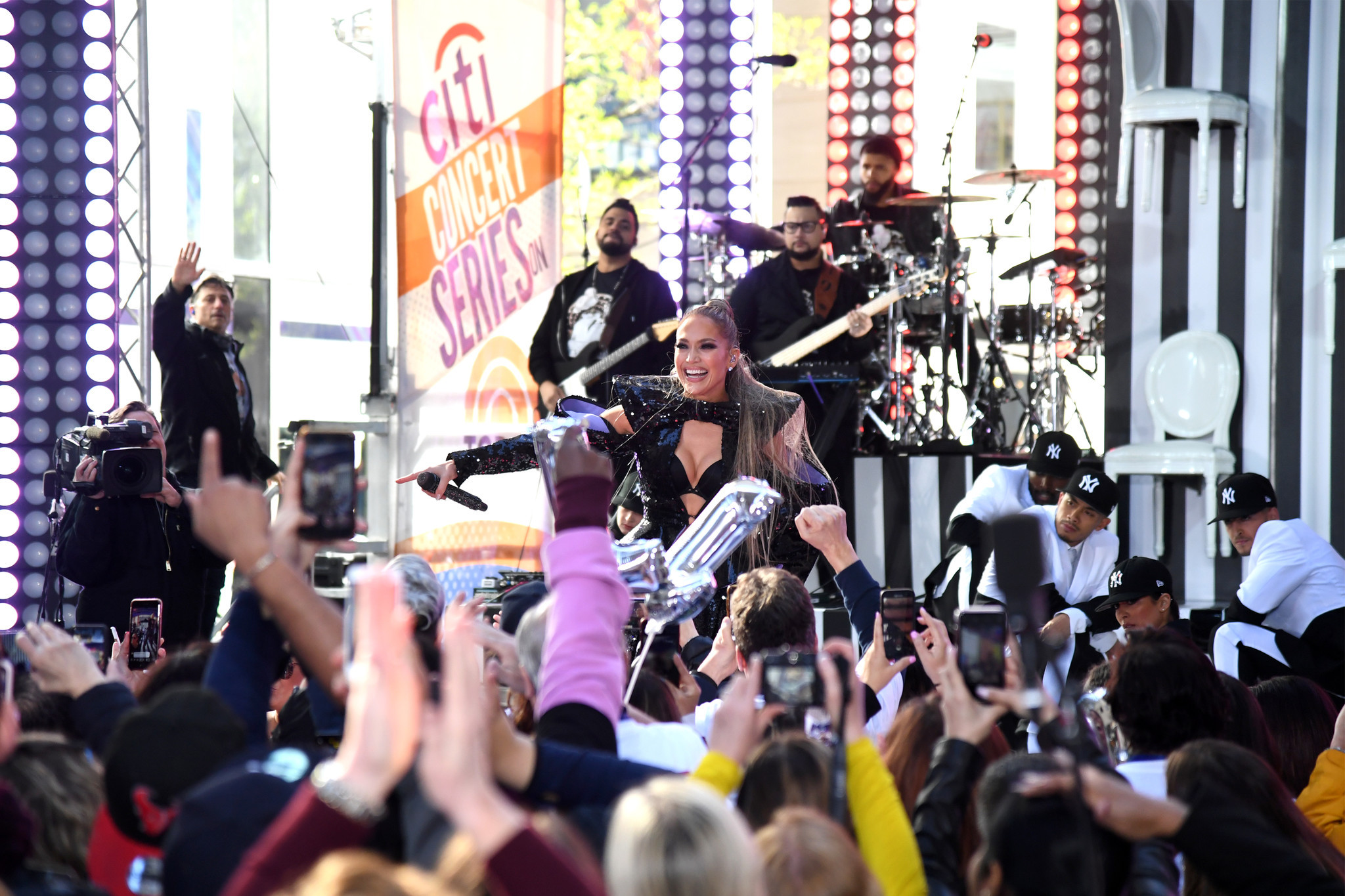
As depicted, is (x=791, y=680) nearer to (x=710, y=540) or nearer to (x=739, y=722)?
(x=739, y=722)

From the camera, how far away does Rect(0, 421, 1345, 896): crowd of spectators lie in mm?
1344

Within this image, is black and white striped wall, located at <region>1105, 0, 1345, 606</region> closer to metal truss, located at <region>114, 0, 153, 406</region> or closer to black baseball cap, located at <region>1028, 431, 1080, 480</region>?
black baseball cap, located at <region>1028, 431, 1080, 480</region>

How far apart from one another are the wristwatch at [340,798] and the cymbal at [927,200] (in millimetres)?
7782

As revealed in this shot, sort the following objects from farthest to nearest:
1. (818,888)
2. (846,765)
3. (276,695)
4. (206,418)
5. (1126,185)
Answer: (1126,185), (206,418), (276,695), (846,765), (818,888)

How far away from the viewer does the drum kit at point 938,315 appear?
28.4 feet

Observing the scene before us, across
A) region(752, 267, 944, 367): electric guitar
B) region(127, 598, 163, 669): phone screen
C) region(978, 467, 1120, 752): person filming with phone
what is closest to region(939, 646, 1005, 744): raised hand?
region(127, 598, 163, 669): phone screen

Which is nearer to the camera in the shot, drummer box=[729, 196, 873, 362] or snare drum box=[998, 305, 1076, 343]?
drummer box=[729, 196, 873, 362]

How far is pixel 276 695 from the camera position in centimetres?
350

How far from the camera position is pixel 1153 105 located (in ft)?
21.0

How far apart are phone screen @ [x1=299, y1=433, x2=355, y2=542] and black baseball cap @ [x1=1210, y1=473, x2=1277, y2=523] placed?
4.25 metres

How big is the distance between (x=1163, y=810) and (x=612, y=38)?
19572mm

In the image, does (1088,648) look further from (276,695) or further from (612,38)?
(612,38)

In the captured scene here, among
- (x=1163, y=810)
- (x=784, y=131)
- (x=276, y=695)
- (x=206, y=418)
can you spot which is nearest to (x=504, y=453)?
(x=276, y=695)

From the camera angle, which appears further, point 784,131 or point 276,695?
point 784,131
